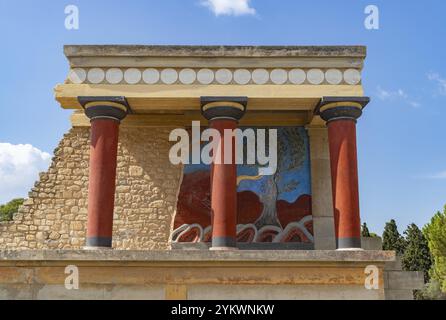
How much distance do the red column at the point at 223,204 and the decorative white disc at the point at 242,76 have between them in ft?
4.02

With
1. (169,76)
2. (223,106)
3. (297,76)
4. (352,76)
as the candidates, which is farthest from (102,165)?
(352,76)

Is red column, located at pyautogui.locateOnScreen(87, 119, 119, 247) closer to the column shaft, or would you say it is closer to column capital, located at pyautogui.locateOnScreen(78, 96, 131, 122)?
column capital, located at pyautogui.locateOnScreen(78, 96, 131, 122)

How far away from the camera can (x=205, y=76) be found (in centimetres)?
1080

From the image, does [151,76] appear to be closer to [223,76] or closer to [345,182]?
[223,76]

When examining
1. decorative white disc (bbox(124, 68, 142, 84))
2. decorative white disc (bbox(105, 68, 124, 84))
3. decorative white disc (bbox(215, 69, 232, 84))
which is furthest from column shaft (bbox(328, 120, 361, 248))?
decorative white disc (bbox(105, 68, 124, 84))

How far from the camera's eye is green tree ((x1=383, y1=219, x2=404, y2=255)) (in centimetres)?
3805

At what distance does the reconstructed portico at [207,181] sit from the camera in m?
8.16

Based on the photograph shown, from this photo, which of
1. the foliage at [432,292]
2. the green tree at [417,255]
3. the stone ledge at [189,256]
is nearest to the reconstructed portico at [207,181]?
the stone ledge at [189,256]

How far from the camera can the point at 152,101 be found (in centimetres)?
1086

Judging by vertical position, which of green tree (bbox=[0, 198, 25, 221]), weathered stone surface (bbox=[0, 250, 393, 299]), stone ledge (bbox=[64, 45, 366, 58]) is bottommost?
weathered stone surface (bbox=[0, 250, 393, 299])

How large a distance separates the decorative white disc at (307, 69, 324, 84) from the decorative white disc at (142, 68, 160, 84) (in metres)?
3.25

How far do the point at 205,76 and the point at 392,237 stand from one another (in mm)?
31380
